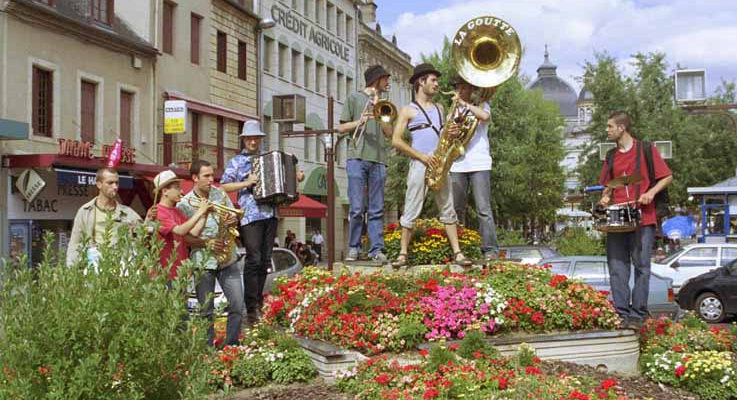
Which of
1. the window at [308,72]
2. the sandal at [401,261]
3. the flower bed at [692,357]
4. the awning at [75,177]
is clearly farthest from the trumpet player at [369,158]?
the window at [308,72]

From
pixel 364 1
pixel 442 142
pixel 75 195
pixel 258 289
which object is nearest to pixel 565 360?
pixel 442 142

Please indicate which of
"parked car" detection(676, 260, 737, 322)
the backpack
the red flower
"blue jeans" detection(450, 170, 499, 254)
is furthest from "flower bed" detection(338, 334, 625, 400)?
"parked car" detection(676, 260, 737, 322)

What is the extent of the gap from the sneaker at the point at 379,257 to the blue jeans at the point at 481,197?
34.9 inches

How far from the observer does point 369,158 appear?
392 inches

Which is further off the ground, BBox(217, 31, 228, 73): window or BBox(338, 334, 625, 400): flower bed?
BBox(217, 31, 228, 73): window

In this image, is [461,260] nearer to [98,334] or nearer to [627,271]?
[627,271]

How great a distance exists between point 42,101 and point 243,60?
1365 cm

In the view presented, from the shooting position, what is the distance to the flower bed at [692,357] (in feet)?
24.4

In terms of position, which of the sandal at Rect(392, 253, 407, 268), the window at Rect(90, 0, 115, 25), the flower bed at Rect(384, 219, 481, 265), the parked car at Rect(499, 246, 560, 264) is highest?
the window at Rect(90, 0, 115, 25)

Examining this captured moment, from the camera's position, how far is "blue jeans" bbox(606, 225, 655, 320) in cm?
867

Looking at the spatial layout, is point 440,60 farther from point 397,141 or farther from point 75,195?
point 397,141

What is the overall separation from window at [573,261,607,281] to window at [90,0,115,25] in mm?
16868

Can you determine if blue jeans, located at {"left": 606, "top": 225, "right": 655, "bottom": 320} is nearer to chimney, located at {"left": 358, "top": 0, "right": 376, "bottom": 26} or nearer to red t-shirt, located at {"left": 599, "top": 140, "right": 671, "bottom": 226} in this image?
red t-shirt, located at {"left": 599, "top": 140, "right": 671, "bottom": 226}

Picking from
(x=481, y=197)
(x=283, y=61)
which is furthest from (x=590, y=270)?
(x=283, y=61)
